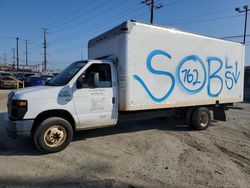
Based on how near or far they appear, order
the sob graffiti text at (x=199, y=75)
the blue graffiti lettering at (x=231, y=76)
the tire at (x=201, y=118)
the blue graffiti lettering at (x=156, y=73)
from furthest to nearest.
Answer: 1. the blue graffiti lettering at (x=231, y=76)
2. the tire at (x=201, y=118)
3. the sob graffiti text at (x=199, y=75)
4. the blue graffiti lettering at (x=156, y=73)

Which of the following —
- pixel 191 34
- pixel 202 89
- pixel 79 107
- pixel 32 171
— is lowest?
pixel 32 171

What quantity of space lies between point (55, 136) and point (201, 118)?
5.01 meters

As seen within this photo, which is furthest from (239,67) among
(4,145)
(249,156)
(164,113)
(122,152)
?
(4,145)

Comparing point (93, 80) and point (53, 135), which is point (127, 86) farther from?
point (53, 135)

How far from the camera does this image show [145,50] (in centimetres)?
584

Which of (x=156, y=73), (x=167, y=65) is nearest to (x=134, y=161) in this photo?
(x=156, y=73)

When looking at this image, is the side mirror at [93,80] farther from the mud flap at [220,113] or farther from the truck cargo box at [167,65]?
the mud flap at [220,113]

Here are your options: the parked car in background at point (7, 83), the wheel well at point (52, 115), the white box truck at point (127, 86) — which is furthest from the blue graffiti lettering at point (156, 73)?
the parked car in background at point (7, 83)

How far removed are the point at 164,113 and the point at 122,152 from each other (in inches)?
90.8

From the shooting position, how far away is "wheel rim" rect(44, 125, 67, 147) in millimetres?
4965

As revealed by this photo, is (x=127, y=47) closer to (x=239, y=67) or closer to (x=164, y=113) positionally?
(x=164, y=113)

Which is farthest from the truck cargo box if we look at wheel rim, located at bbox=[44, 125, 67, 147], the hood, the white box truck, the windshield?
wheel rim, located at bbox=[44, 125, 67, 147]

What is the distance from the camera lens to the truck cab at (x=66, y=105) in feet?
15.4

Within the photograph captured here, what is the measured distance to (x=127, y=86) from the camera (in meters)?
5.59
